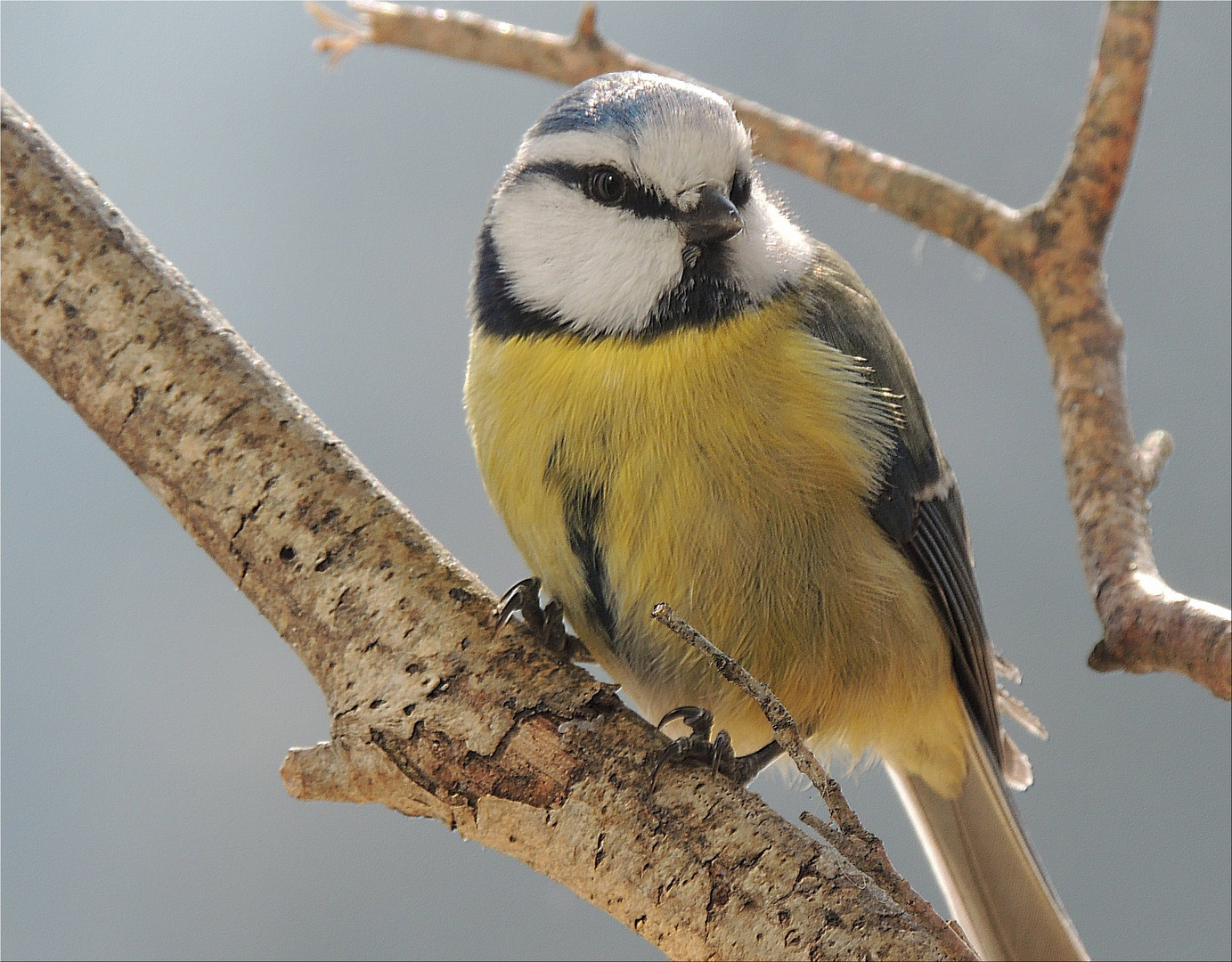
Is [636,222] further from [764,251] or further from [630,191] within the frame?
[764,251]

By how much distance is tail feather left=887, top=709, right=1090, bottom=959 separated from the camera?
1.28m

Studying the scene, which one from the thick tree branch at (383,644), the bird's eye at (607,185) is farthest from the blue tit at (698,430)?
the thick tree branch at (383,644)

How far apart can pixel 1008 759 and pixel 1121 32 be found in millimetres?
960

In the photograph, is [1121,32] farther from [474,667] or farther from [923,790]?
[474,667]

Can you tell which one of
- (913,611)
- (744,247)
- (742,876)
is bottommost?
(742,876)

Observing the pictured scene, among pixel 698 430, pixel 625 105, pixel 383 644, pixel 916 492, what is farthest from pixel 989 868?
pixel 625 105

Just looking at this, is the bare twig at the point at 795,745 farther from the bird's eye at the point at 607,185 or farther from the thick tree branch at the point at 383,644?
the bird's eye at the point at 607,185

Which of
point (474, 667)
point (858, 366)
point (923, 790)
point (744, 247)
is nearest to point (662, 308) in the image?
point (744, 247)

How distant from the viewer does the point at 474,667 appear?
0.91 metres

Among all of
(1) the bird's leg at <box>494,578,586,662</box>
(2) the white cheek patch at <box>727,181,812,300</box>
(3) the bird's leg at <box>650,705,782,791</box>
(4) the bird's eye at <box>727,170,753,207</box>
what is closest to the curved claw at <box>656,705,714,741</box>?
(3) the bird's leg at <box>650,705,782,791</box>

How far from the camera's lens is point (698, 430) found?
1002 mm

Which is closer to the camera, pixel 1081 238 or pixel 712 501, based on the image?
pixel 712 501

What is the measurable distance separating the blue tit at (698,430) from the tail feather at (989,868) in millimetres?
205

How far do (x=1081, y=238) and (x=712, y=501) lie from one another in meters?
0.82
